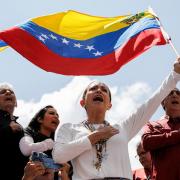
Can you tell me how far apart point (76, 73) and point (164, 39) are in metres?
1.17

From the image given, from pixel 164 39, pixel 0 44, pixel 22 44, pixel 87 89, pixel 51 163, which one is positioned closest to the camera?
pixel 51 163

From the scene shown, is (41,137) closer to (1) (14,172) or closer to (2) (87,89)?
(1) (14,172)

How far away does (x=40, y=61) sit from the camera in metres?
6.52

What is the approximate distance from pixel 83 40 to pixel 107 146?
2.40 m

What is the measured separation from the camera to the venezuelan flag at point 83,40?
250 inches

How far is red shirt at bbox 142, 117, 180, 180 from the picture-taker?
5711 mm

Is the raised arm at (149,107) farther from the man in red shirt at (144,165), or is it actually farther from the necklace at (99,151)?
the man in red shirt at (144,165)

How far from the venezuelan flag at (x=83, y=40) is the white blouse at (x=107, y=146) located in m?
1.18

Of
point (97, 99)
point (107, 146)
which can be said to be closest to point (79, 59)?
point (97, 99)

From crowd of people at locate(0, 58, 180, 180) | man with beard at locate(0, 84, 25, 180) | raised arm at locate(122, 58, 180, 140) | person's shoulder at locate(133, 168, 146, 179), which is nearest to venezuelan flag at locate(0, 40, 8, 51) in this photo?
crowd of people at locate(0, 58, 180, 180)

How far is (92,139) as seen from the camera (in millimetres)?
4707

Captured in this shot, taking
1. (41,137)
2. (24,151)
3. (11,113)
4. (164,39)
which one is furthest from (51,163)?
(164,39)

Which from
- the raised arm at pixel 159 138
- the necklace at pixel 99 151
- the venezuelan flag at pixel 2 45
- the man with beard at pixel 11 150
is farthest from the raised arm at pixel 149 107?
the venezuelan flag at pixel 2 45

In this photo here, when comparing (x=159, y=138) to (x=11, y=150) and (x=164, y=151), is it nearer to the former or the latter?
(x=164, y=151)
